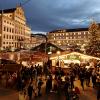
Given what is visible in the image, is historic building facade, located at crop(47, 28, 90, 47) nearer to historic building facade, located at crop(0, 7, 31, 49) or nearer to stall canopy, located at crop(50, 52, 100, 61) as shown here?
historic building facade, located at crop(0, 7, 31, 49)

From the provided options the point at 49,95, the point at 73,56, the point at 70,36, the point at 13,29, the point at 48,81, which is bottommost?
the point at 49,95

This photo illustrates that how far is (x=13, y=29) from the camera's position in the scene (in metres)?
90.6

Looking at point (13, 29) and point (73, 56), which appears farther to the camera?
point (13, 29)

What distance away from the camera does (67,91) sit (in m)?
17.0

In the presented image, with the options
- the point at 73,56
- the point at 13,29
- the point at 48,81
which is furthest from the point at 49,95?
the point at 13,29

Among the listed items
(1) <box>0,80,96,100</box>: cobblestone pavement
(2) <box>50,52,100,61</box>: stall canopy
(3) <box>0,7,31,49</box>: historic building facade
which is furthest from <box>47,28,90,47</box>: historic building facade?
(1) <box>0,80,96,100</box>: cobblestone pavement

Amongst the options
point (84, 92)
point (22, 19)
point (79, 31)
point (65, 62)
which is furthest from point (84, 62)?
point (79, 31)

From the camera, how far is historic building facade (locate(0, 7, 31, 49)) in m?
81.9

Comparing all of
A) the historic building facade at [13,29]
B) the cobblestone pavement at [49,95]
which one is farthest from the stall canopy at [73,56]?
the historic building facade at [13,29]

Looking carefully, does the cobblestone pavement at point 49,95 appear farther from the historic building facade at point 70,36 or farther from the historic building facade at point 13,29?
the historic building facade at point 70,36

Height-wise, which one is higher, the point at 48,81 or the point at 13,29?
the point at 13,29

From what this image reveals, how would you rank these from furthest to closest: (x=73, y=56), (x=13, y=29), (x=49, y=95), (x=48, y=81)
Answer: (x=13, y=29)
(x=73, y=56)
(x=48, y=81)
(x=49, y=95)

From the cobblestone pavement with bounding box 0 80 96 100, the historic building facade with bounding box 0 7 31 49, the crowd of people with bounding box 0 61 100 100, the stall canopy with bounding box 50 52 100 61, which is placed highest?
the historic building facade with bounding box 0 7 31 49

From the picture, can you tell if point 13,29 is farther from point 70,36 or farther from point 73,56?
point 73,56
